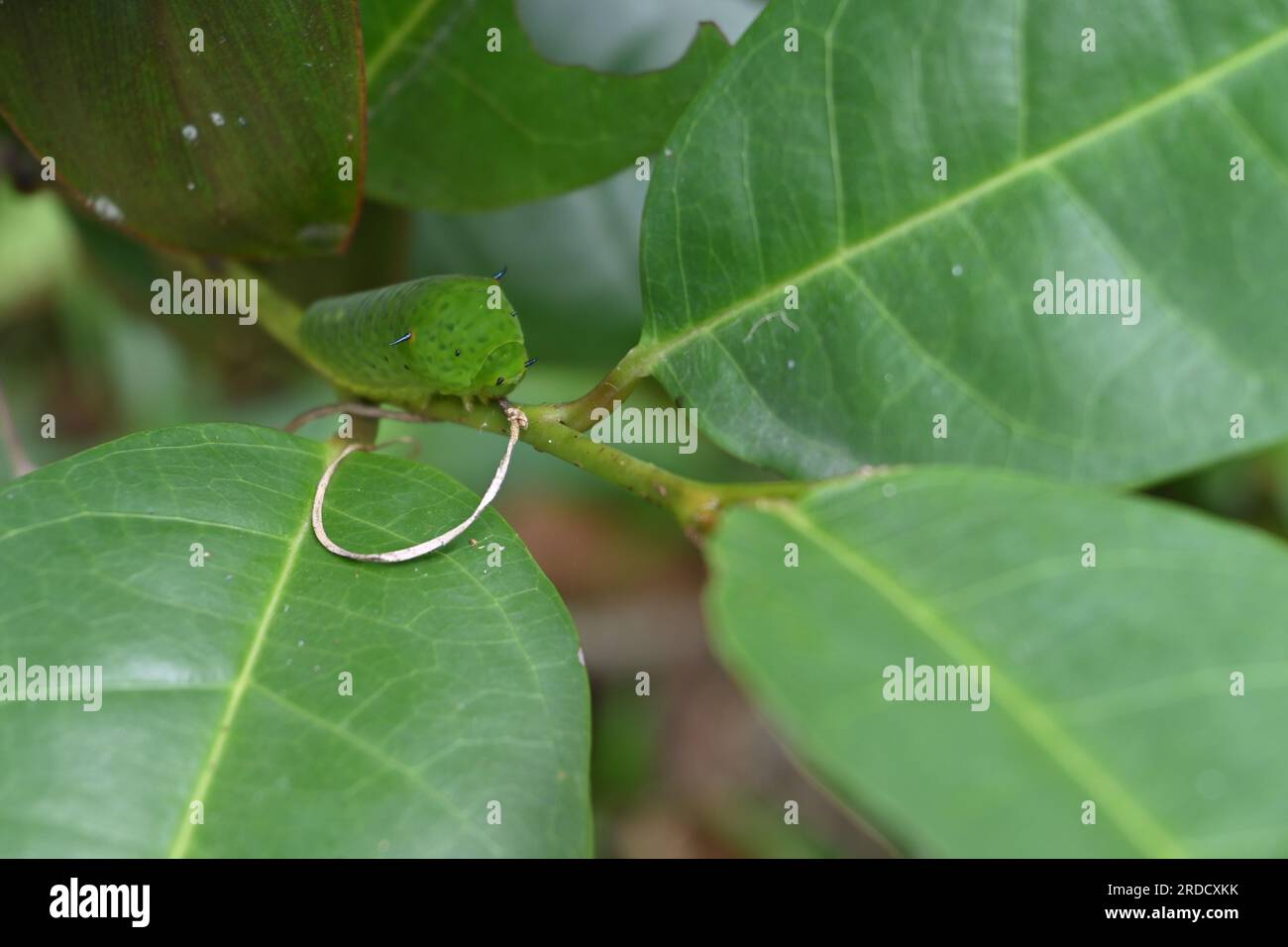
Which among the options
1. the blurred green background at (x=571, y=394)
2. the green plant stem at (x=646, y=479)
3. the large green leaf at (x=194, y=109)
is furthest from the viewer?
the blurred green background at (x=571, y=394)

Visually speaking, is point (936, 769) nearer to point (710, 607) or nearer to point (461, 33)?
point (710, 607)

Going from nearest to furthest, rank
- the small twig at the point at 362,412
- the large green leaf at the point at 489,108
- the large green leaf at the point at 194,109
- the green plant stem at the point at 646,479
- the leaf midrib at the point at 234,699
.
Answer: the leaf midrib at the point at 234,699
the green plant stem at the point at 646,479
the large green leaf at the point at 194,109
the small twig at the point at 362,412
the large green leaf at the point at 489,108

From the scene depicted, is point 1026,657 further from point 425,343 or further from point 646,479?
point 425,343

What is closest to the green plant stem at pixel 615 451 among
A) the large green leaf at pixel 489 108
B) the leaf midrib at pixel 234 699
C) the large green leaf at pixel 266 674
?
the large green leaf at pixel 266 674

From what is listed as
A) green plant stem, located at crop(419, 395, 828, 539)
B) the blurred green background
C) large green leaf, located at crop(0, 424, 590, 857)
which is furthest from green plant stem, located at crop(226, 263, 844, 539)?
the blurred green background

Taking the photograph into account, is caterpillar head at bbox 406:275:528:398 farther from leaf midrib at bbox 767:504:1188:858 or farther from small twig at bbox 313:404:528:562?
leaf midrib at bbox 767:504:1188:858

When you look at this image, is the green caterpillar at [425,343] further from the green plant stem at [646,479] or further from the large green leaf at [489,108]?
the large green leaf at [489,108]

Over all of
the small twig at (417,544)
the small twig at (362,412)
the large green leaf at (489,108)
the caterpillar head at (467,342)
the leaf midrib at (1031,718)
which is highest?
the large green leaf at (489,108)
